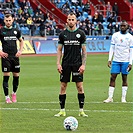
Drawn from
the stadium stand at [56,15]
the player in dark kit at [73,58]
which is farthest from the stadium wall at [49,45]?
the player in dark kit at [73,58]

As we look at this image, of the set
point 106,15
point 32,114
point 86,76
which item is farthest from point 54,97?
point 106,15

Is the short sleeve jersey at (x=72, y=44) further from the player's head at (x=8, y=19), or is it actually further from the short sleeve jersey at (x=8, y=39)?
the short sleeve jersey at (x=8, y=39)

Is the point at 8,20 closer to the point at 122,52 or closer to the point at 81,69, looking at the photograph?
the point at 81,69

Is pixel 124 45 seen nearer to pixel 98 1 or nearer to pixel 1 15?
pixel 1 15

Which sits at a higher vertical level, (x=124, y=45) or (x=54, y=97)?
(x=124, y=45)

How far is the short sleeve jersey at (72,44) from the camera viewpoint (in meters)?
11.1

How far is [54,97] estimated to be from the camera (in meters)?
14.8

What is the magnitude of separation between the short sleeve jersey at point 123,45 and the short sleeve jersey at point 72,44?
2565 mm

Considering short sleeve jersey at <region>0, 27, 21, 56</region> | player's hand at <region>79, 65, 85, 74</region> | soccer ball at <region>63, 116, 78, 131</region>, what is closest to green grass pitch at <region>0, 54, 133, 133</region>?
soccer ball at <region>63, 116, 78, 131</region>

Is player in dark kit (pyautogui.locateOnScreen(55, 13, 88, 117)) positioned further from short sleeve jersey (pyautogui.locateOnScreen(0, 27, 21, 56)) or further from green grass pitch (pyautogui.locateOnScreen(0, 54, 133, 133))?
short sleeve jersey (pyautogui.locateOnScreen(0, 27, 21, 56))

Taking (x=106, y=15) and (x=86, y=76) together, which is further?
(x=106, y=15)

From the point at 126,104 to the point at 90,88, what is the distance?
4.20 metres

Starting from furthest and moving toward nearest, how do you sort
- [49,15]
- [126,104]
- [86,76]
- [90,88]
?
[49,15] < [86,76] < [90,88] < [126,104]

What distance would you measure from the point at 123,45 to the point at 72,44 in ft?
9.15
